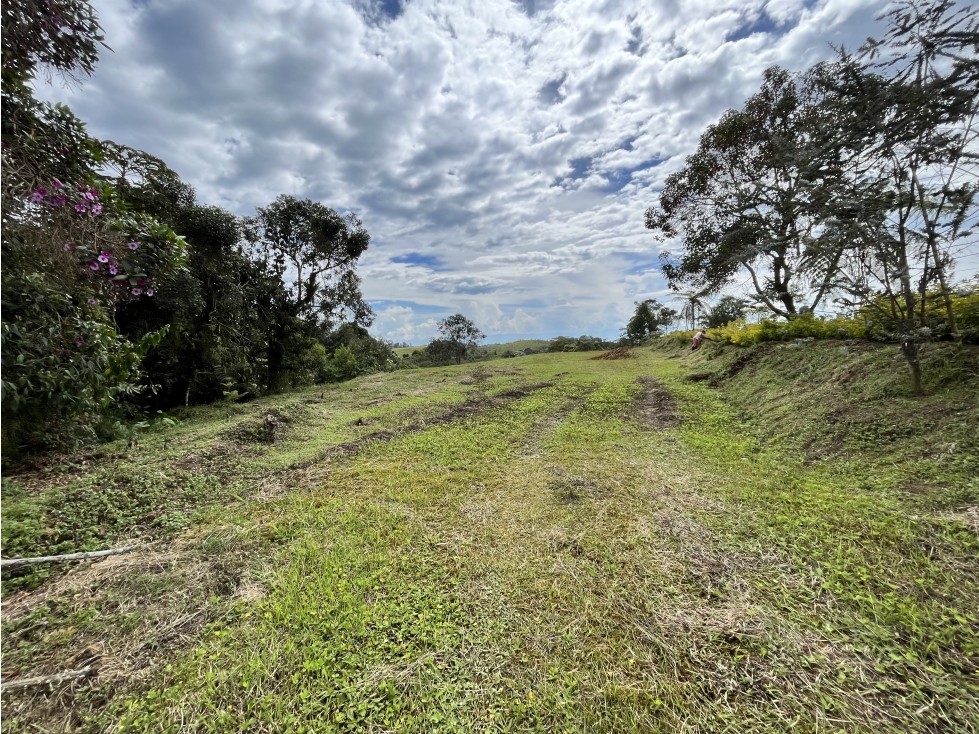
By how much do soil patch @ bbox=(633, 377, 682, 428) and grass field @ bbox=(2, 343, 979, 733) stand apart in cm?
180

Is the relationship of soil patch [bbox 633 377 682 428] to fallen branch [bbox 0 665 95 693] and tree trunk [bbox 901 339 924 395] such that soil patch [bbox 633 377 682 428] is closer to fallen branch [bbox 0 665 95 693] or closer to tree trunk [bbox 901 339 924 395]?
tree trunk [bbox 901 339 924 395]

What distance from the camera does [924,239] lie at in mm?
4082

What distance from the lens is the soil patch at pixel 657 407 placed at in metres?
6.95

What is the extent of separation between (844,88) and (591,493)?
232 inches

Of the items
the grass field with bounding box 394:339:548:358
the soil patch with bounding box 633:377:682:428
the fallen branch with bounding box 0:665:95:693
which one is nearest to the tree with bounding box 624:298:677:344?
the grass field with bounding box 394:339:548:358

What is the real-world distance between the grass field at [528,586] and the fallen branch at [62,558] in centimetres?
10

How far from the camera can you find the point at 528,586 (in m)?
2.72

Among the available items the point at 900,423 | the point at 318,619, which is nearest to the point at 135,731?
the point at 318,619

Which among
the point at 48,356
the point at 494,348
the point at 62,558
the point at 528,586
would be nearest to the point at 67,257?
the point at 48,356

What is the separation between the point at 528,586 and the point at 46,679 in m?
2.81

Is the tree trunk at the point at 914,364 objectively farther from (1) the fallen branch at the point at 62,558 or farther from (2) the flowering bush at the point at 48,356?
(2) the flowering bush at the point at 48,356

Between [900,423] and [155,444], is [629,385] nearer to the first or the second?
[900,423]

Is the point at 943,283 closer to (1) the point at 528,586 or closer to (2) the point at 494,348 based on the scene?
(1) the point at 528,586

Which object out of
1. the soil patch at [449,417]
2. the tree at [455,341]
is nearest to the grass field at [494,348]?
the tree at [455,341]
